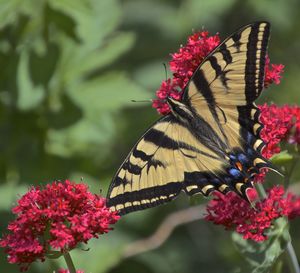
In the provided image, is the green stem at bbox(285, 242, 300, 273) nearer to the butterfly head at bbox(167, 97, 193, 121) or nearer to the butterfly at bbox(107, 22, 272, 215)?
the butterfly at bbox(107, 22, 272, 215)

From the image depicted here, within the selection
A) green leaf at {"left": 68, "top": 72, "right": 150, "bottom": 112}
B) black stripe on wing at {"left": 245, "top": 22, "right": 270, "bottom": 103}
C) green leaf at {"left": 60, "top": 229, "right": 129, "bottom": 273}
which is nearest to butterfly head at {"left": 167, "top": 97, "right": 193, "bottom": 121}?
black stripe on wing at {"left": 245, "top": 22, "right": 270, "bottom": 103}

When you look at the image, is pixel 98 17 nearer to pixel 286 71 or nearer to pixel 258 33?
pixel 258 33

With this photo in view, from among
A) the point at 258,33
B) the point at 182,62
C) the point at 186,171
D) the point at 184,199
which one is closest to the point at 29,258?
the point at 186,171

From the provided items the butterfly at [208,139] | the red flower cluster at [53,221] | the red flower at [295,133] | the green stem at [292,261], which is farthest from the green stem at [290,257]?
the red flower cluster at [53,221]

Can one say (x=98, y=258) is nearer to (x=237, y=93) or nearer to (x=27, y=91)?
(x=27, y=91)

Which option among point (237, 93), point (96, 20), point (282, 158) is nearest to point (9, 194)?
point (96, 20)

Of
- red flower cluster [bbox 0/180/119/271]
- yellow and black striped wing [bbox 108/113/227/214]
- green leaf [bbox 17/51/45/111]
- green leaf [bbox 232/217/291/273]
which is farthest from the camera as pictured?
green leaf [bbox 17/51/45/111]
